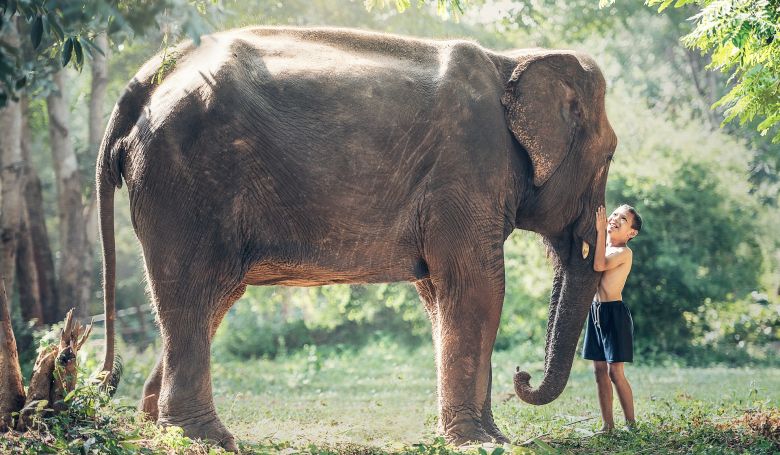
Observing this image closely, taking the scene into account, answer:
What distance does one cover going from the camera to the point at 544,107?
21.3ft

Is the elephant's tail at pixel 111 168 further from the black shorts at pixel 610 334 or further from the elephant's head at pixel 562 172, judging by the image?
the black shorts at pixel 610 334

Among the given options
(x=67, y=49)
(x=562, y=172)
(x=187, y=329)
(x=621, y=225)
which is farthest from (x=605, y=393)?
(x=67, y=49)

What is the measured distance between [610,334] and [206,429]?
2956 millimetres

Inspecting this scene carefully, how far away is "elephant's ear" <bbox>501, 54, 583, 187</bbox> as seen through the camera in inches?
252

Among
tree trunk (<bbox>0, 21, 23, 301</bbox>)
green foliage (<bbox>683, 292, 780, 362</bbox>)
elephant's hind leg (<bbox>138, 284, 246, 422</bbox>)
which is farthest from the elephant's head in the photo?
green foliage (<bbox>683, 292, 780, 362</bbox>)

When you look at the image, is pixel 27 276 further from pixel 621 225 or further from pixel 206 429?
pixel 621 225

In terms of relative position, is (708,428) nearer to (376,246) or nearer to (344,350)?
(376,246)

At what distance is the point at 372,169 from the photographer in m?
6.00

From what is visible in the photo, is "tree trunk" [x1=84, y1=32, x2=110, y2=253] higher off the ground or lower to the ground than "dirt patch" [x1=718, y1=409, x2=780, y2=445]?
higher

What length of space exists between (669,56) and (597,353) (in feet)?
96.3

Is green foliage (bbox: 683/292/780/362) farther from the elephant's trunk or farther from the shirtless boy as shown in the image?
the elephant's trunk

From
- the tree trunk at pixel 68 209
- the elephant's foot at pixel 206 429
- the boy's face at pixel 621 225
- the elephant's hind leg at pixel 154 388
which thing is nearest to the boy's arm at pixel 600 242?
the boy's face at pixel 621 225

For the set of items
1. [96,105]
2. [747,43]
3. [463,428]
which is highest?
[96,105]

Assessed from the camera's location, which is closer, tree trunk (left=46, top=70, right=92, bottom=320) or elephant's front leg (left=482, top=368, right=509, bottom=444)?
elephant's front leg (left=482, top=368, right=509, bottom=444)
